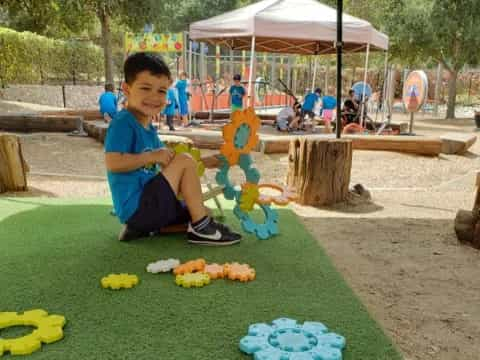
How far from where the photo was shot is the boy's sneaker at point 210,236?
297 centimetres

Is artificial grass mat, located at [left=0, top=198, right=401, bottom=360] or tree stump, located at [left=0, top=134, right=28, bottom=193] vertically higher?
tree stump, located at [left=0, top=134, right=28, bottom=193]

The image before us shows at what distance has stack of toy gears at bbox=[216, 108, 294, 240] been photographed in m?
3.12

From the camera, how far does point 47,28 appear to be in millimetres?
23172

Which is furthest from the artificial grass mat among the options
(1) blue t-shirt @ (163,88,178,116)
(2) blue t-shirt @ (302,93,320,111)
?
(2) blue t-shirt @ (302,93,320,111)

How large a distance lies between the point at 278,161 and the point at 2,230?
4545mm

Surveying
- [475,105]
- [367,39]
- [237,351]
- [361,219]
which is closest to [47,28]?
[367,39]

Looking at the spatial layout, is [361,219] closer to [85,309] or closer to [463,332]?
[463,332]

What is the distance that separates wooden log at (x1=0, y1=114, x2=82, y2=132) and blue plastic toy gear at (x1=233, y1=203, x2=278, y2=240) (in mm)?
7189

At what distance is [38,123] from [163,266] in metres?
8.06

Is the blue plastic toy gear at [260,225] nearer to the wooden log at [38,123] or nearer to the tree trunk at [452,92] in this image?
the wooden log at [38,123]

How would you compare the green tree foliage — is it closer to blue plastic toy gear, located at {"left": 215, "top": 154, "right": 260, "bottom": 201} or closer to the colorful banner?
the colorful banner

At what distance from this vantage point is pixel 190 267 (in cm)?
252

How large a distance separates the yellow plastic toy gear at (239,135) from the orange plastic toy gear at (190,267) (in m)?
0.83

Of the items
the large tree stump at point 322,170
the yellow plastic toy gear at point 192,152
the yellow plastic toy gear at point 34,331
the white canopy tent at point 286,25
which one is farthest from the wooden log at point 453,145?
the yellow plastic toy gear at point 34,331
